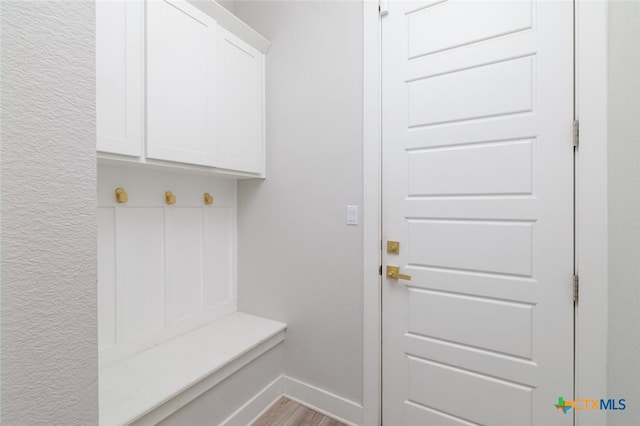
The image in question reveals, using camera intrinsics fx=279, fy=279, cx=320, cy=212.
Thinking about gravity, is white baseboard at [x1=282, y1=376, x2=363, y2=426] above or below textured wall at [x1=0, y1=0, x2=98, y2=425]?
below

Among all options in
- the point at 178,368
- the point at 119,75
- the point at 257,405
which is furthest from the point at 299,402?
the point at 119,75

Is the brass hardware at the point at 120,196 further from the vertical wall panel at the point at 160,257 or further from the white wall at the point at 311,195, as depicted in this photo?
the white wall at the point at 311,195

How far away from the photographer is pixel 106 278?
4.39 feet

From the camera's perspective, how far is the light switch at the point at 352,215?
1.57 meters

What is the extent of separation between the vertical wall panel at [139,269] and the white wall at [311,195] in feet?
1.86

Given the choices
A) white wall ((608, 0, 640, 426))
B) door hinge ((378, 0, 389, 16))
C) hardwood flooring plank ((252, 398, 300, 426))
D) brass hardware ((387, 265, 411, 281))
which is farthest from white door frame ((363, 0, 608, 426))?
hardwood flooring plank ((252, 398, 300, 426))

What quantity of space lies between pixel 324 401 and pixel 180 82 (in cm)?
192

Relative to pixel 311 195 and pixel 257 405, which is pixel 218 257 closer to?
pixel 311 195

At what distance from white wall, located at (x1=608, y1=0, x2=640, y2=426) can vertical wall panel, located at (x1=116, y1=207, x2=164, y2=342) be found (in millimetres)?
1964

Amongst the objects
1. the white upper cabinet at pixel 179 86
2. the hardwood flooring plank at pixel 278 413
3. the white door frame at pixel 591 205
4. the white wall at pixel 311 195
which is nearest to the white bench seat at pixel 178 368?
the white wall at pixel 311 195

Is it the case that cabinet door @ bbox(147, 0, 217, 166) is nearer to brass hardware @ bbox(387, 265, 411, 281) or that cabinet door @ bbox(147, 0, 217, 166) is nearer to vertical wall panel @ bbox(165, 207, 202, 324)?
vertical wall panel @ bbox(165, 207, 202, 324)

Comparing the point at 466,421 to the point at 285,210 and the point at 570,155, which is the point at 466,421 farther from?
the point at 285,210

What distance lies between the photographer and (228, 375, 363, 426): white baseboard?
1542 mm

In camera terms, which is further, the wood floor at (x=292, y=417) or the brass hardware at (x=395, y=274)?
the wood floor at (x=292, y=417)
